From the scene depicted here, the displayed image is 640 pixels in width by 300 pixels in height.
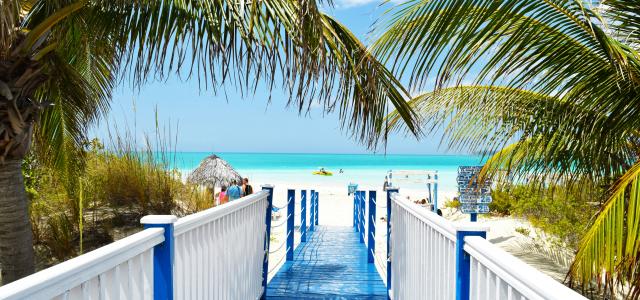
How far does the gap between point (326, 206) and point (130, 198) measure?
516 inches

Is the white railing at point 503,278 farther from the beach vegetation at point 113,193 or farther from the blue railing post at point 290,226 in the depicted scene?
the beach vegetation at point 113,193

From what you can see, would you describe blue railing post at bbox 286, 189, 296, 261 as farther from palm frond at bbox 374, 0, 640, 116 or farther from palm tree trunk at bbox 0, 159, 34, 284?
palm frond at bbox 374, 0, 640, 116

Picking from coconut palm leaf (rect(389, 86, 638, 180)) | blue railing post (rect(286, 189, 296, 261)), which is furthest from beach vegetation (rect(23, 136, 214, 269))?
coconut palm leaf (rect(389, 86, 638, 180))

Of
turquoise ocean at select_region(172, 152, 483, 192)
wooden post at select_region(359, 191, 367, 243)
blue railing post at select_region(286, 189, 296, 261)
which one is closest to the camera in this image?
blue railing post at select_region(286, 189, 296, 261)

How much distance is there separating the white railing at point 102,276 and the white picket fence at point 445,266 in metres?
1.27

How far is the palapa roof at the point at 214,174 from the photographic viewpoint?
56.9 feet

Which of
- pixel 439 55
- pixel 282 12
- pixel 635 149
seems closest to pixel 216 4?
pixel 282 12

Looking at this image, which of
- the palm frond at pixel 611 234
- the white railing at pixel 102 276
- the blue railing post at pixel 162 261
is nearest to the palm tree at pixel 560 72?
the palm frond at pixel 611 234

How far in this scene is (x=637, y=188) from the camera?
2.82 m

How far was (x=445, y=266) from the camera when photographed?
8.46 feet

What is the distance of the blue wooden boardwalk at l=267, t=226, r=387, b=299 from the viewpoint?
5367mm

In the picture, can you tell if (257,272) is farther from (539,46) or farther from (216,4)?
(539,46)

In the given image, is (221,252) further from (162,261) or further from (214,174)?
(214,174)

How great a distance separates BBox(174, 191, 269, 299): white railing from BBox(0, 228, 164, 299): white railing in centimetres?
31
